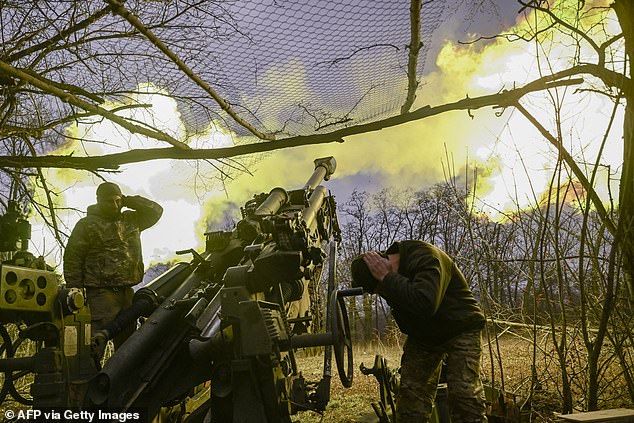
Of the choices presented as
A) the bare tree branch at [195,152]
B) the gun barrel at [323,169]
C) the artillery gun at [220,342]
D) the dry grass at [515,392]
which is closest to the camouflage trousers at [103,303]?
the artillery gun at [220,342]

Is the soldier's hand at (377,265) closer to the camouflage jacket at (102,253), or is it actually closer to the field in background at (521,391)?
the field in background at (521,391)

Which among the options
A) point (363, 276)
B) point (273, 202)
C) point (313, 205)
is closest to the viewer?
point (363, 276)

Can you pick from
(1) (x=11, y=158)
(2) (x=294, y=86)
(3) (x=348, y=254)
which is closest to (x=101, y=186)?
(1) (x=11, y=158)

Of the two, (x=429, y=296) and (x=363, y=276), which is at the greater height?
(x=363, y=276)

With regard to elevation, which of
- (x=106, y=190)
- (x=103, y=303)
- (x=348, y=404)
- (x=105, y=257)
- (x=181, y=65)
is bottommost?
(x=348, y=404)

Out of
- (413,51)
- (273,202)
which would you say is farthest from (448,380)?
(413,51)

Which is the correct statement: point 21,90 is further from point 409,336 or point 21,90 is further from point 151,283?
point 409,336

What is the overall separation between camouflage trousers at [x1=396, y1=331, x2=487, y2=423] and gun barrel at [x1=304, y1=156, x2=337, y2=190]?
303 centimetres

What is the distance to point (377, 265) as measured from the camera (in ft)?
11.7

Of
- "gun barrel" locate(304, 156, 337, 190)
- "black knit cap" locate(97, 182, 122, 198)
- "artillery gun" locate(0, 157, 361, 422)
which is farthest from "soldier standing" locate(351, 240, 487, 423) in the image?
"black knit cap" locate(97, 182, 122, 198)

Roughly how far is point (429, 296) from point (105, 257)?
3763 millimetres

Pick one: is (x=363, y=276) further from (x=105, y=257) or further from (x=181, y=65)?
(x=105, y=257)

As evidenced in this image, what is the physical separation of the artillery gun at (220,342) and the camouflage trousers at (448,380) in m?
0.70

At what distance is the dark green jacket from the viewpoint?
129 inches
